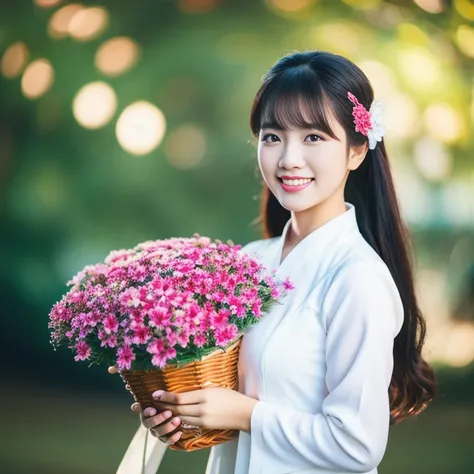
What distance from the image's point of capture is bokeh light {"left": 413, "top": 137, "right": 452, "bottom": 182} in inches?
162

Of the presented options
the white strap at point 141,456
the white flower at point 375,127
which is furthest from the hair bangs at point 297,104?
the white strap at point 141,456

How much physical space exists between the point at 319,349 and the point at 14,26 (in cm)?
341

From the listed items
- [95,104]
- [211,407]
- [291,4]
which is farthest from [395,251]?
[95,104]

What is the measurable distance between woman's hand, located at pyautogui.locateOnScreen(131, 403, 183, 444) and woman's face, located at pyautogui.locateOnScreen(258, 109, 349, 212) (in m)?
0.43

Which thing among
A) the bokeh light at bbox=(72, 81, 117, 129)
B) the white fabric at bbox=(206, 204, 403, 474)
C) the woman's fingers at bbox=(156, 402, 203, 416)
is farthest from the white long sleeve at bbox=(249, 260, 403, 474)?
the bokeh light at bbox=(72, 81, 117, 129)

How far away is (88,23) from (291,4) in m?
1.01

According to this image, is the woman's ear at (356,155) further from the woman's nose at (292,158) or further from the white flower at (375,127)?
the woman's nose at (292,158)

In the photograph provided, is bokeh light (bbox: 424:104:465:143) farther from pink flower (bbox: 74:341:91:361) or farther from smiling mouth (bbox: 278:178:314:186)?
pink flower (bbox: 74:341:91:361)

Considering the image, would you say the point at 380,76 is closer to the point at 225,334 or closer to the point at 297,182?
the point at 297,182

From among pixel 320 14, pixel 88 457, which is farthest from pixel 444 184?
pixel 88 457

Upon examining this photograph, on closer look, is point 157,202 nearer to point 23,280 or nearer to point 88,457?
point 23,280

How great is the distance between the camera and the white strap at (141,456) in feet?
5.59

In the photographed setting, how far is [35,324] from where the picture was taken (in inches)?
183

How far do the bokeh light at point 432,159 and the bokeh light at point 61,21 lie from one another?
70.6 inches
